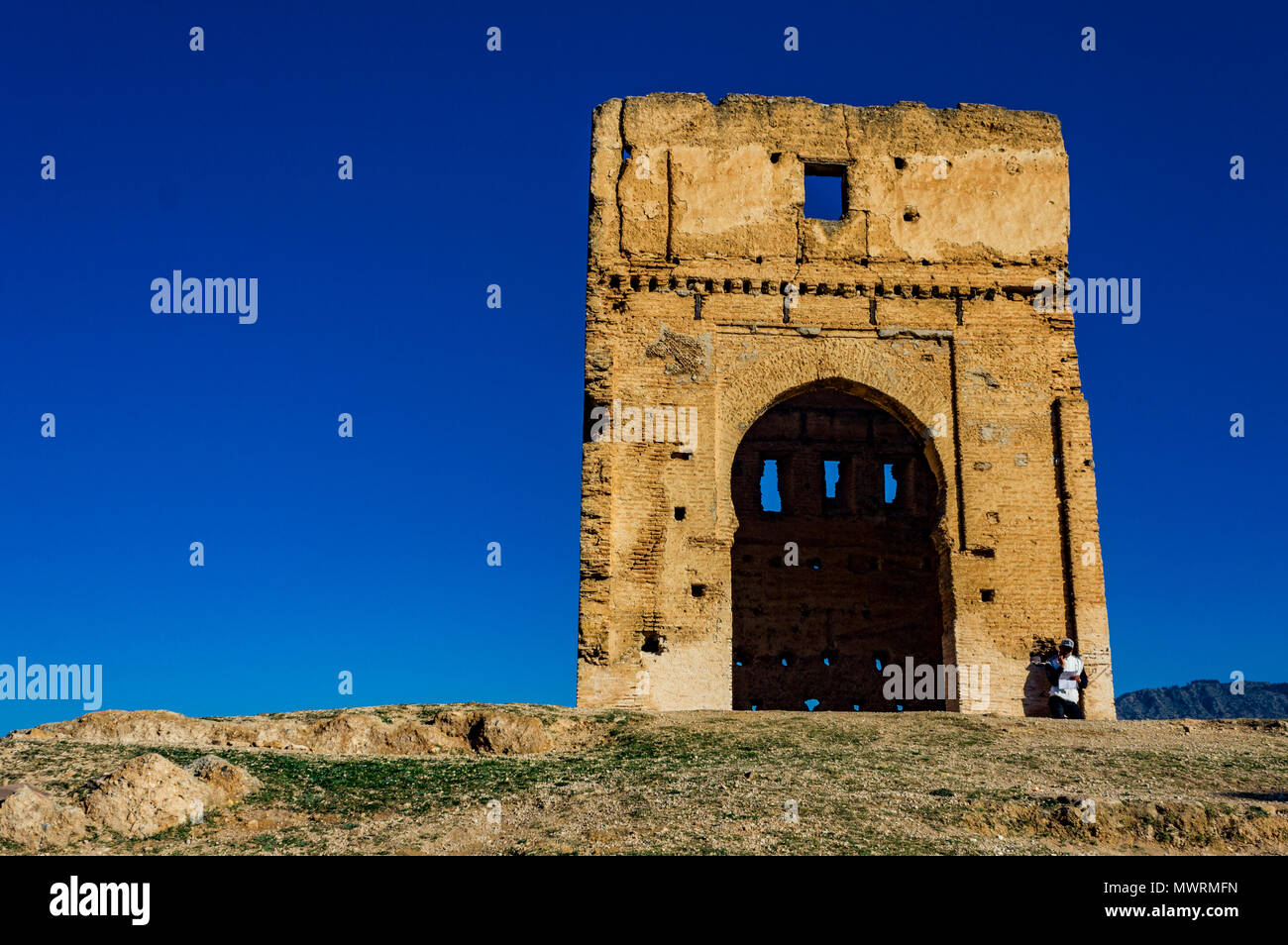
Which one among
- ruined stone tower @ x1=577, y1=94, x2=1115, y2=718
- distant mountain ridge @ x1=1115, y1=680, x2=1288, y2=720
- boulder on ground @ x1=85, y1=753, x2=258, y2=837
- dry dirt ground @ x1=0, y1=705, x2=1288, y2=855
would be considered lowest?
distant mountain ridge @ x1=1115, y1=680, x2=1288, y2=720

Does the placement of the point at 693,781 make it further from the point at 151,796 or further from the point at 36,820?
the point at 36,820

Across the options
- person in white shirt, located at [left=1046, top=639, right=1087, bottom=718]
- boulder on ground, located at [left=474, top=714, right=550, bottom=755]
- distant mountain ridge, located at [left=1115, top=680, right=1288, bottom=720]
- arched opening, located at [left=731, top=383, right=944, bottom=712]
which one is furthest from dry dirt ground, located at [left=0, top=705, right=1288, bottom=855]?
distant mountain ridge, located at [left=1115, top=680, right=1288, bottom=720]

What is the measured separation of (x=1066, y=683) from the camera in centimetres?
1562

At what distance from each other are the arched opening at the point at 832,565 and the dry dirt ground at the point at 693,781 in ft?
23.5

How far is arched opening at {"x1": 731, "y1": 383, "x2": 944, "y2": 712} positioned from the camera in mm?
21531

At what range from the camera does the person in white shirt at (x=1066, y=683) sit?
15500 mm

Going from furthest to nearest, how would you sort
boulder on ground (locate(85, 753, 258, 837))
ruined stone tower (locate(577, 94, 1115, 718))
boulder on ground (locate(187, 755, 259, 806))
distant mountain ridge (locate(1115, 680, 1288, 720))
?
1. distant mountain ridge (locate(1115, 680, 1288, 720))
2. ruined stone tower (locate(577, 94, 1115, 718))
3. boulder on ground (locate(187, 755, 259, 806))
4. boulder on ground (locate(85, 753, 258, 837))

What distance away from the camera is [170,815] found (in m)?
8.78

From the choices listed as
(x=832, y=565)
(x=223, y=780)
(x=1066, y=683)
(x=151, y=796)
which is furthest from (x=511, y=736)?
(x=832, y=565)

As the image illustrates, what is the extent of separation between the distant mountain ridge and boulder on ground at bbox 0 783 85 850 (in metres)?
50.2

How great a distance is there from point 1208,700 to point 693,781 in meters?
Answer: 50.9

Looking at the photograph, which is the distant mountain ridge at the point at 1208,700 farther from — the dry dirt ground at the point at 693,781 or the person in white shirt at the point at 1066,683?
the dry dirt ground at the point at 693,781

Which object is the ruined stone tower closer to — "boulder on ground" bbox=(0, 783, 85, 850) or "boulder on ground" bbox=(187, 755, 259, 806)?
"boulder on ground" bbox=(187, 755, 259, 806)

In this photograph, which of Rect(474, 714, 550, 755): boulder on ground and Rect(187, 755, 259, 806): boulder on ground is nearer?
Rect(187, 755, 259, 806): boulder on ground
